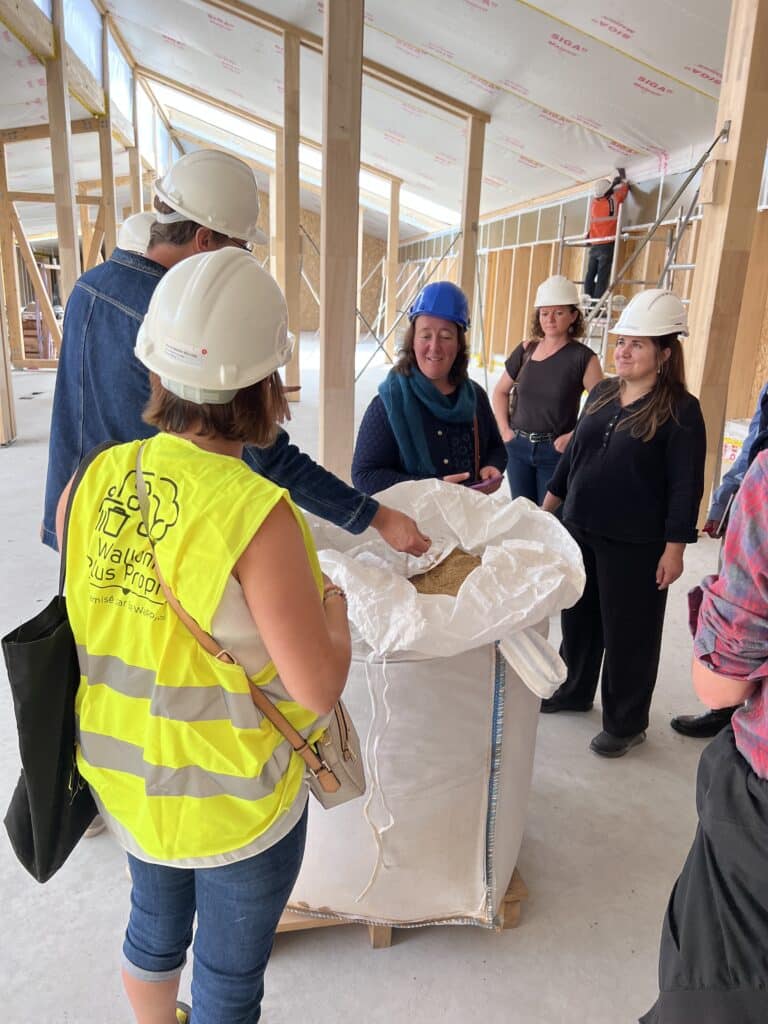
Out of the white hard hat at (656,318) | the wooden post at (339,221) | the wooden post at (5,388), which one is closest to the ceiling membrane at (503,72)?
the wooden post at (5,388)

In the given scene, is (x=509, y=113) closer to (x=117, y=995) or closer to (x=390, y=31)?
(x=390, y=31)

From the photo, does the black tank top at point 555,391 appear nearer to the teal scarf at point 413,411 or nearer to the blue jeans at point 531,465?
the blue jeans at point 531,465

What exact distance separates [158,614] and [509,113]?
679 cm

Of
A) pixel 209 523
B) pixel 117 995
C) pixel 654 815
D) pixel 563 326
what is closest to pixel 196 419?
pixel 209 523

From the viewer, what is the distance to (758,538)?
0.86m

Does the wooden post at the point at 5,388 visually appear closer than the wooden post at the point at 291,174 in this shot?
Yes

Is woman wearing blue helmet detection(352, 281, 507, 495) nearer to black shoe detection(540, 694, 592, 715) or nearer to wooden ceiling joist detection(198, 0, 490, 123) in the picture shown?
black shoe detection(540, 694, 592, 715)

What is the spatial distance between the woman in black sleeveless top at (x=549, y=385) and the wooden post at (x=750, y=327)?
3326 millimetres

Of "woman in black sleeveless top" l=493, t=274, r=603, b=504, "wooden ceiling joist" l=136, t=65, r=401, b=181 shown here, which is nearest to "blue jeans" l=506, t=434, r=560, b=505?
"woman in black sleeveless top" l=493, t=274, r=603, b=504

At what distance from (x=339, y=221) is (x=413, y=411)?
133cm

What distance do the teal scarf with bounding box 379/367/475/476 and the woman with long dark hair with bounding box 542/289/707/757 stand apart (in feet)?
1.49

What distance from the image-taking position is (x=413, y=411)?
208 centimetres

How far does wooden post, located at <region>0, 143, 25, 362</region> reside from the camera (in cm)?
742

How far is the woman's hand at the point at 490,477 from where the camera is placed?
2.19 meters
